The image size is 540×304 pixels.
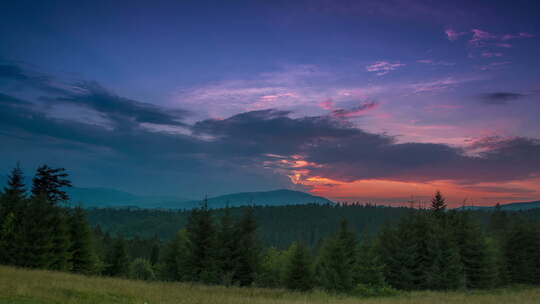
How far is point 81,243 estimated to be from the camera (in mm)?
40625

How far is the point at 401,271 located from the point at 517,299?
66.3 ft

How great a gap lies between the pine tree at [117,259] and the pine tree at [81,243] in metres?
17.6

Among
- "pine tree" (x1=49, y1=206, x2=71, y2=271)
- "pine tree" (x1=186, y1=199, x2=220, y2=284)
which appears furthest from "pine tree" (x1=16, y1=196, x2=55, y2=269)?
"pine tree" (x1=186, y1=199, x2=220, y2=284)

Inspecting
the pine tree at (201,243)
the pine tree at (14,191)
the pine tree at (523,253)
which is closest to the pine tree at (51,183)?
the pine tree at (14,191)

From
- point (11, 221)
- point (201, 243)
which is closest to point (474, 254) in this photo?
point (201, 243)

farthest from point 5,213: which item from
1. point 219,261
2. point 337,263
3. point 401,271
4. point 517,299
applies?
point 517,299

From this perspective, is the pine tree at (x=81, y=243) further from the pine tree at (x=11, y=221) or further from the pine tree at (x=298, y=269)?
the pine tree at (x=298, y=269)

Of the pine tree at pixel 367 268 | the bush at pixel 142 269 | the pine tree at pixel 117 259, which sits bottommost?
the bush at pixel 142 269

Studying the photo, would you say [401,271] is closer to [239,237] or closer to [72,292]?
[239,237]

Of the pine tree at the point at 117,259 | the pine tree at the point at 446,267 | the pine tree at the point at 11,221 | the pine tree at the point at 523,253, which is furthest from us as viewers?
the pine tree at the point at 117,259

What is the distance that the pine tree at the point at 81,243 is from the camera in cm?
4000

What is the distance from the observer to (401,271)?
38531 mm

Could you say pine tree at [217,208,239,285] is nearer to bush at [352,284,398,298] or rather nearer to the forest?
the forest

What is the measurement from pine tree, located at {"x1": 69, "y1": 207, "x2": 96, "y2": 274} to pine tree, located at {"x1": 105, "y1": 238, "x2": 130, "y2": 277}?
17.6 m
